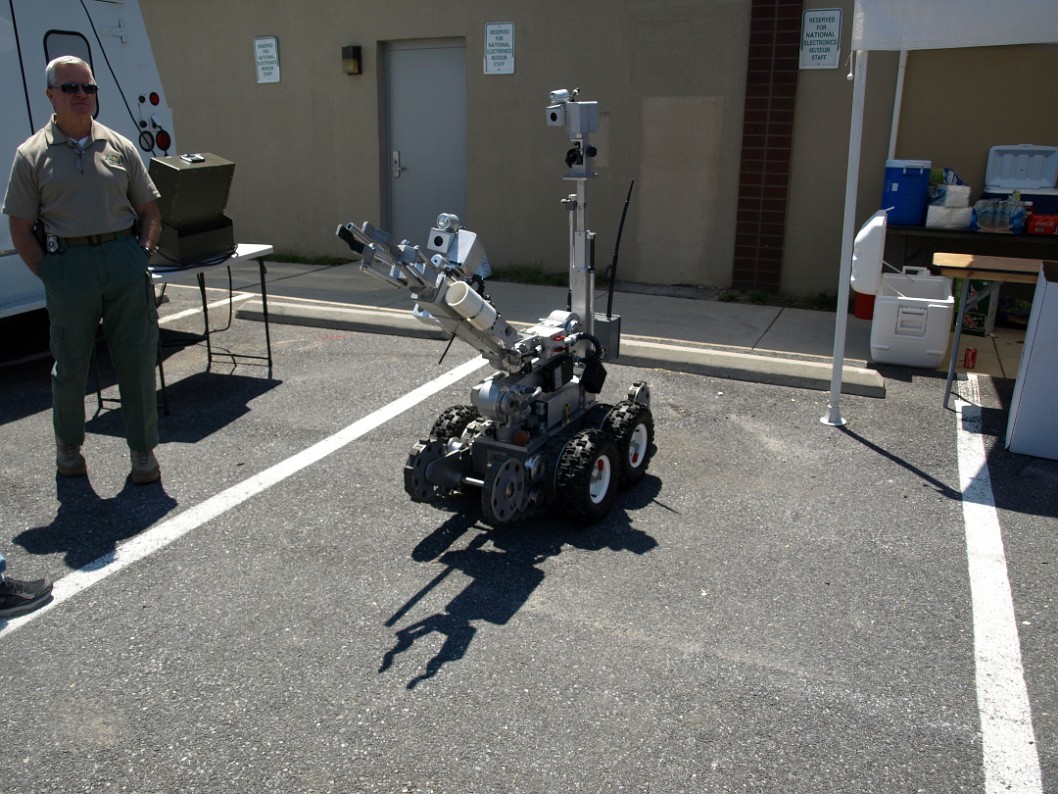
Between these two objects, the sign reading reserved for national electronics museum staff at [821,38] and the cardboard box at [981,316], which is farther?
the sign reading reserved for national electronics museum staff at [821,38]

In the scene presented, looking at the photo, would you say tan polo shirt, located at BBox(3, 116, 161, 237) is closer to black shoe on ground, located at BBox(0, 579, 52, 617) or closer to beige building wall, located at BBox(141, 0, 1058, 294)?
black shoe on ground, located at BBox(0, 579, 52, 617)

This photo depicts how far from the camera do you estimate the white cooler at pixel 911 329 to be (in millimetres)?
6402

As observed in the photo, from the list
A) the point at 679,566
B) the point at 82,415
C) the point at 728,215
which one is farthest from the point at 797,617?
the point at 728,215

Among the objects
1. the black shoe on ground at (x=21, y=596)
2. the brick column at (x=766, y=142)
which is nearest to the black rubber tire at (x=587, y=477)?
the black shoe on ground at (x=21, y=596)

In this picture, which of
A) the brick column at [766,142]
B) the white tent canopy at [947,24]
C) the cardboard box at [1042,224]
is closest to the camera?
Answer: the white tent canopy at [947,24]

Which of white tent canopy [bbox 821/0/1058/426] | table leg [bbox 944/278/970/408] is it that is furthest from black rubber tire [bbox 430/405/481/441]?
table leg [bbox 944/278/970/408]

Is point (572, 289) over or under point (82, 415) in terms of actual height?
over

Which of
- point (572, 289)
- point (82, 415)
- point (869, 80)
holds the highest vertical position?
point (869, 80)

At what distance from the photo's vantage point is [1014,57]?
24.7ft

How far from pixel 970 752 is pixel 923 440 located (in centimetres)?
283

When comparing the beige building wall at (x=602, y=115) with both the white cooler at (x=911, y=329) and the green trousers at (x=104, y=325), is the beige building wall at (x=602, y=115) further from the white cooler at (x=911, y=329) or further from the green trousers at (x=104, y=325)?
the green trousers at (x=104, y=325)

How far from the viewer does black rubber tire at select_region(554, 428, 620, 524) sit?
4.13 metres

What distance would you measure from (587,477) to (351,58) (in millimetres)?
7666

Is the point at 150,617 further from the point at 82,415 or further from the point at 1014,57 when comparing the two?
the point at 1014,57
